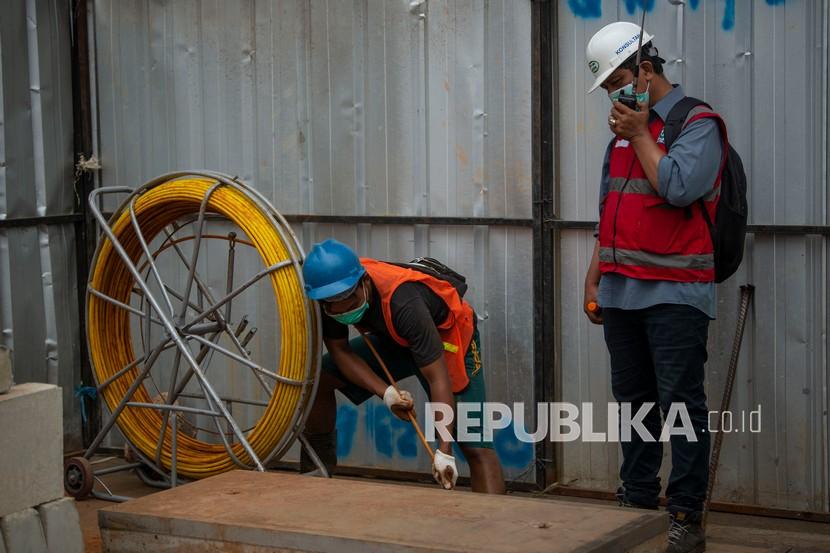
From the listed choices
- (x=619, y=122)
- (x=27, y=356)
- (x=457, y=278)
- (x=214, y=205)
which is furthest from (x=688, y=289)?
(x=27, y=356)

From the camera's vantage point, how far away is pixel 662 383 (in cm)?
522

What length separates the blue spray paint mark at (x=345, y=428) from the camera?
23.1 ft

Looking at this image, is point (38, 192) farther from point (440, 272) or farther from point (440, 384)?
point (440, 384)

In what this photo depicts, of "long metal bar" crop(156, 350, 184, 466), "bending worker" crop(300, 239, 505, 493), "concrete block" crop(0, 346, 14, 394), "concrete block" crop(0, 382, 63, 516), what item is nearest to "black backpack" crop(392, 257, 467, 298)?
"bending worker" crop(300, 239, 505, 493)

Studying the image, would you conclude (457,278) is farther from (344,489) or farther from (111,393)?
(111,393)

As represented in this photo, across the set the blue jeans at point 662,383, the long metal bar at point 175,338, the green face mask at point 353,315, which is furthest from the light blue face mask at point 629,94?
the long metal bar at point 175,338

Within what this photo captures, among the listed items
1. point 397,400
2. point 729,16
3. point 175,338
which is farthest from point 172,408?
point 729,16

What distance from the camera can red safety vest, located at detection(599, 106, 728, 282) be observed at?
515 cm

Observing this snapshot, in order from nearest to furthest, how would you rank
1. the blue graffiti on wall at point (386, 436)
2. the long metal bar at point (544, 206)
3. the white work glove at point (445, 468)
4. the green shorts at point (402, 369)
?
1. the white work glove at point (445, 468)
2. the green shorts at point (402, 369)
3. the long metal bar at point (544, 206)
4. the blue graffiti on wall at point (386, 436)

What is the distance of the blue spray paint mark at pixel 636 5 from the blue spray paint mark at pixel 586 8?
149 mm

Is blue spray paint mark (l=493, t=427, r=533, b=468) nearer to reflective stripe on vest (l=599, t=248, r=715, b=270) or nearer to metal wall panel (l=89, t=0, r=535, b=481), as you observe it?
metal wall panel (l=89, t=0, r=535, b=481)

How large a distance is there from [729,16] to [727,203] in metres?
1.13

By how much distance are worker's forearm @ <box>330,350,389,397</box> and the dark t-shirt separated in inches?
7.2

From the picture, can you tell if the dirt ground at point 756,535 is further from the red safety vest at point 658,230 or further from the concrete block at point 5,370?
the concrete block at point 5,370
